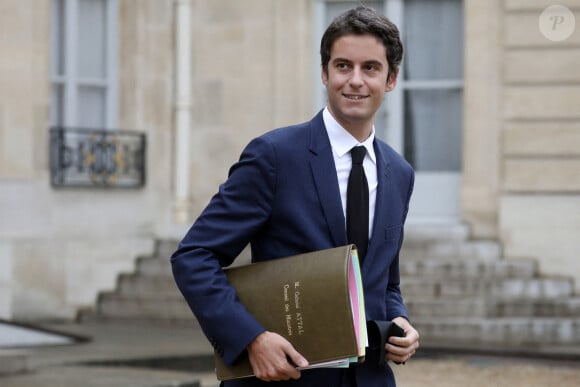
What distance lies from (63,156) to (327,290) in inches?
441

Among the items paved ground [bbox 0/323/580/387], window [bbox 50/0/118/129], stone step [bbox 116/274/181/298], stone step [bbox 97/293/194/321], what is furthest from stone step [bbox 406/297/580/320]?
window [bbox 50/0/118/129]

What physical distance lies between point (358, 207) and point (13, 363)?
21.9ft

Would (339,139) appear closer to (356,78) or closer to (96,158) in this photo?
(356,78)

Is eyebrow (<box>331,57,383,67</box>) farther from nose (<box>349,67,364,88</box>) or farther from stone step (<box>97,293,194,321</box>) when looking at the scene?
stone step (<box>97,293,194,321</box>)

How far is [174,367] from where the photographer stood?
10.5 m

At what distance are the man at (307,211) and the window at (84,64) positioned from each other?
1148 centimetres

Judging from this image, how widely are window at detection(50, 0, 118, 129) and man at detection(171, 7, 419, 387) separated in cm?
1148

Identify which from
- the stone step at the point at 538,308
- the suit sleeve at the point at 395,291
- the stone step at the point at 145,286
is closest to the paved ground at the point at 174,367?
the stone step at the point at 538,308

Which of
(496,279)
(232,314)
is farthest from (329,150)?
(496,279)

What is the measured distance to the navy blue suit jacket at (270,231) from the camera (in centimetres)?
297

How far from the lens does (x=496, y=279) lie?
43.3 ft

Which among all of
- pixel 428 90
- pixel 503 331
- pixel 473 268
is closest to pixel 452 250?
pixel 473 268

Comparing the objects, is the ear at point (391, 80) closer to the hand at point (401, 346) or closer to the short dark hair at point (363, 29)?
the short dark hair at point (363, 29)

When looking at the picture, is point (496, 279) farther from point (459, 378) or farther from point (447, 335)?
point (459, 378)
